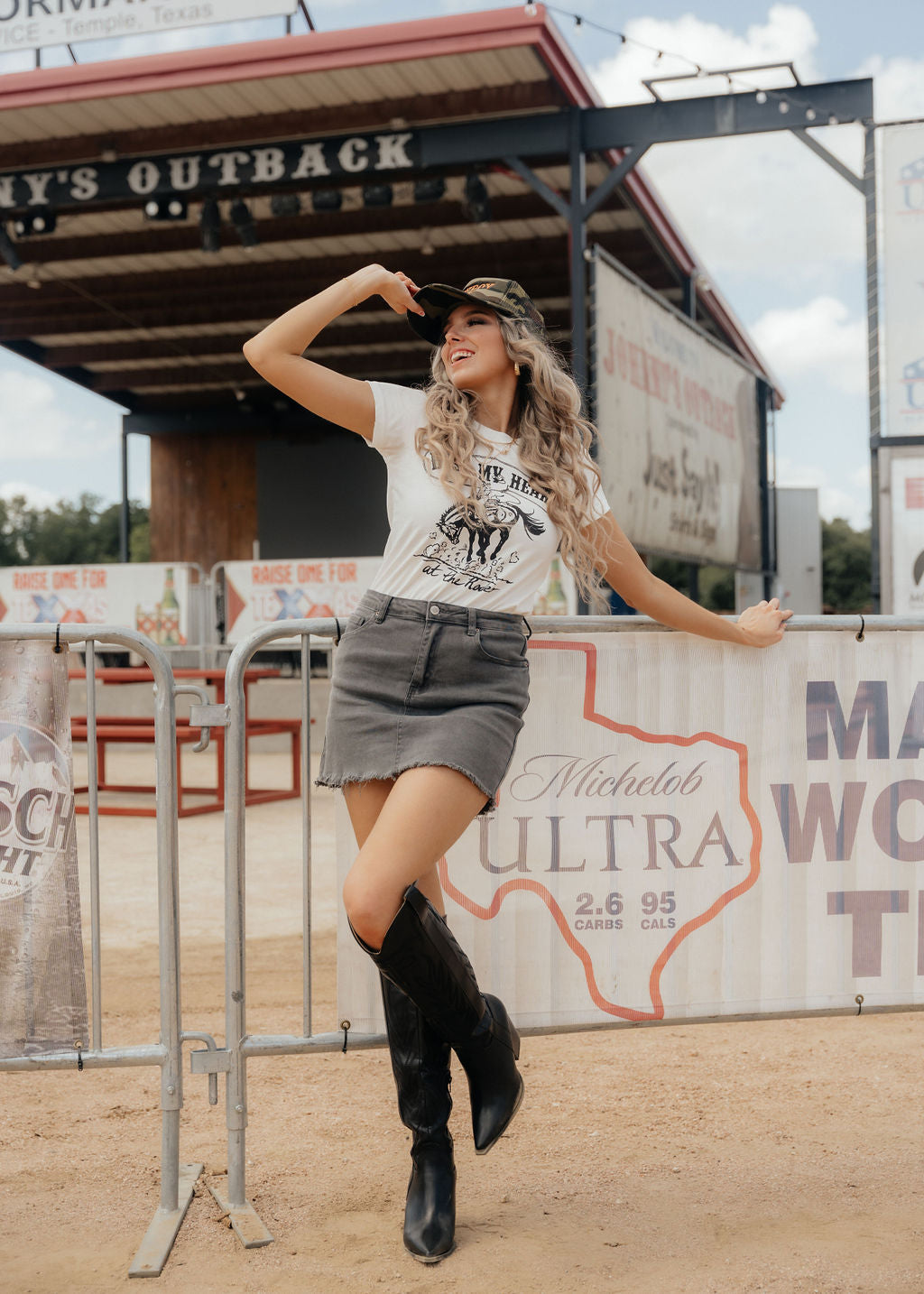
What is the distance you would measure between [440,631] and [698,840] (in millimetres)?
1090

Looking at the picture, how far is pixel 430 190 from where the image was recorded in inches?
531

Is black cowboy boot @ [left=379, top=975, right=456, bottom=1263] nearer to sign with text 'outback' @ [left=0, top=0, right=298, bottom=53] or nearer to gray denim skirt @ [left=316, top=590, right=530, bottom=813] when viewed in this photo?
gray denim skirt @ [left=316, top=590, right=530, bottom=813]

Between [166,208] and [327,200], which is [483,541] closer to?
[327,200]

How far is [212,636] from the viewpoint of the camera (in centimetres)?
1507

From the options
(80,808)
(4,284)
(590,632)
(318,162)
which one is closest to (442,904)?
(590,632)

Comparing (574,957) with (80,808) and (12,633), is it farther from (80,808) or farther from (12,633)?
(80,808)

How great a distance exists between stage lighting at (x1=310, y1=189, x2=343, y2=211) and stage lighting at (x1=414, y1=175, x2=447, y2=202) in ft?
3.28

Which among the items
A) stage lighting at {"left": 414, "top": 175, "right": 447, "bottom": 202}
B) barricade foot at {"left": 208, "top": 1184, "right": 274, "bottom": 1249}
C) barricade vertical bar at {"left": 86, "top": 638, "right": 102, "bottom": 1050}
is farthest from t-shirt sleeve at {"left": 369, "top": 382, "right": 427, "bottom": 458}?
stage lighting at {"left": 414, "top": 175, "right": 447, "bottom": 202}

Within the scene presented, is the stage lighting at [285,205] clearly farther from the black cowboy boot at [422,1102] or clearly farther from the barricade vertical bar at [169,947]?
the black cowboy boot at [422,1102]

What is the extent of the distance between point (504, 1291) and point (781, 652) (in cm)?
174

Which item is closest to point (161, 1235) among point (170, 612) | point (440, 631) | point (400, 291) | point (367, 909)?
point (367, 909)

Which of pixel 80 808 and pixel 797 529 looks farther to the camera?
pixel 797 529

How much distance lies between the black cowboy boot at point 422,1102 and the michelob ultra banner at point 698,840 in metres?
0.32

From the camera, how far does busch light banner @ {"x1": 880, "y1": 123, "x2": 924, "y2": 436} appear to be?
965 centimetres
